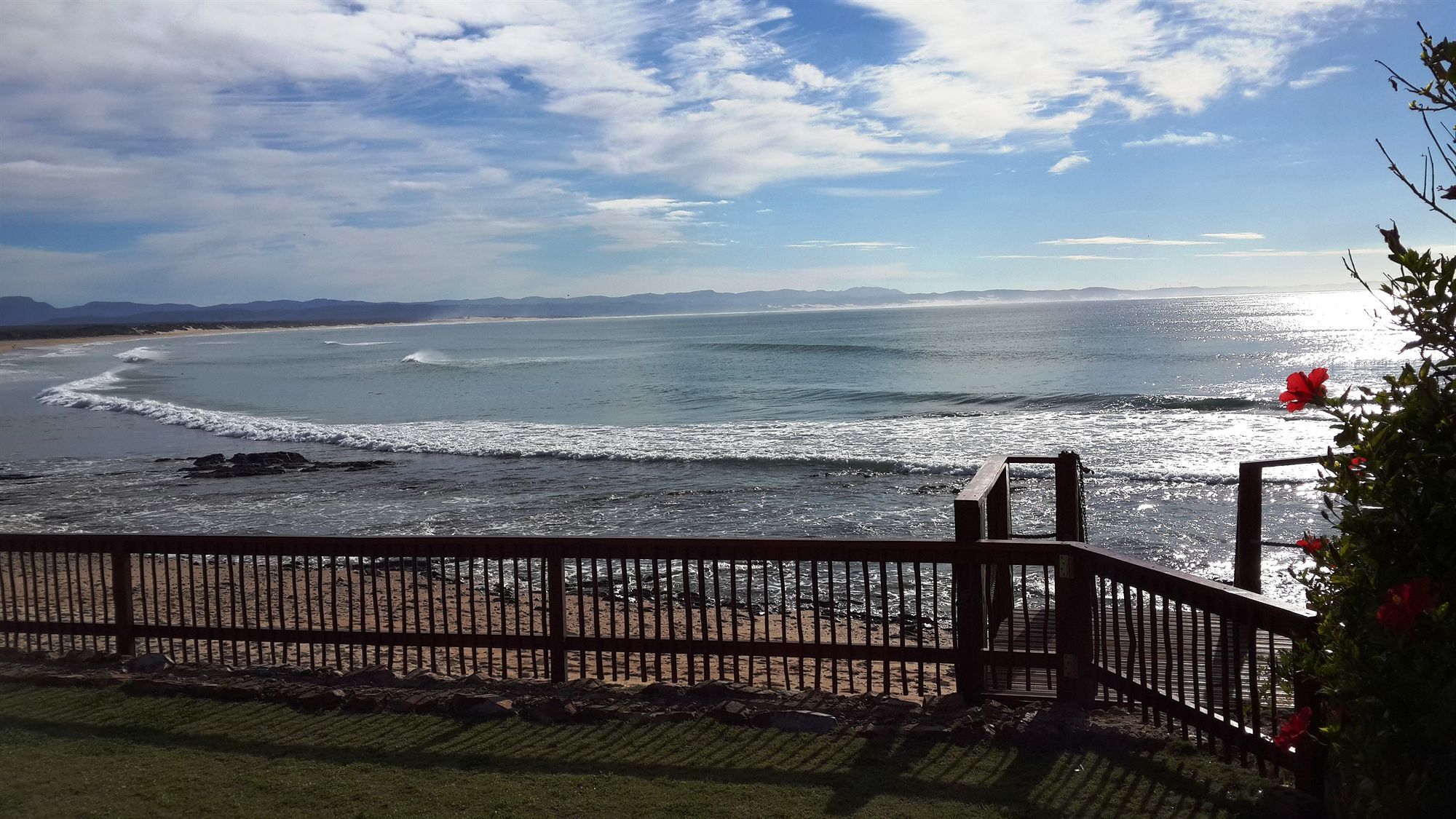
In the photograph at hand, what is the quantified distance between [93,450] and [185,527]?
14.1 metres

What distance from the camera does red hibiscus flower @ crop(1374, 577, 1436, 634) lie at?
115 inches

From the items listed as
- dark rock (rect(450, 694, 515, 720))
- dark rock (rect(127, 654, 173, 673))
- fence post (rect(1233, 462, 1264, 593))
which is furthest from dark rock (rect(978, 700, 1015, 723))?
dark rock (rect(127, 654, 173, 673))

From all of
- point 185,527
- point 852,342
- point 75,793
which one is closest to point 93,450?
point 185,527

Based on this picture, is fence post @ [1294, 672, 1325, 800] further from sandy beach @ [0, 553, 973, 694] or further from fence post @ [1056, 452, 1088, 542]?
fence post @ [1056, 452, 1088, 542]

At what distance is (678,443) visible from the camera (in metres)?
29.0

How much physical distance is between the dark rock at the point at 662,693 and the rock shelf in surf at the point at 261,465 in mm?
19126

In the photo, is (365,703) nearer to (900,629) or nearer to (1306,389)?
(900,629)

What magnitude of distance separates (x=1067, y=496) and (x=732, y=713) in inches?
154

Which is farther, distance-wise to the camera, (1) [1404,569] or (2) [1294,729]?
(2) [1294,729]

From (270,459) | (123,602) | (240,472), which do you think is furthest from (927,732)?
(270,459)

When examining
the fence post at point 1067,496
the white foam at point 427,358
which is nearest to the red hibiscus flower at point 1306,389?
the fence post at point 1067,496

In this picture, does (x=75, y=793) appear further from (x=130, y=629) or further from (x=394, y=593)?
(x=394, y=593)

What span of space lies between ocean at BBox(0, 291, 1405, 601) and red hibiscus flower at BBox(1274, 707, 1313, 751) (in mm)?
3860

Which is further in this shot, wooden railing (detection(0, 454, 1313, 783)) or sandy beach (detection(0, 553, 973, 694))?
sandy beach (detection(0, 553, 973, 694))
